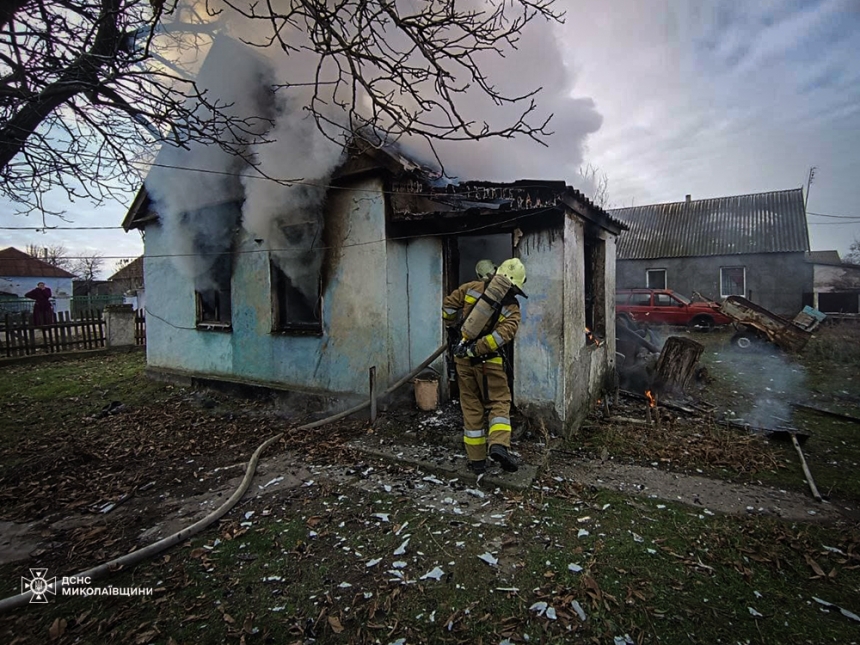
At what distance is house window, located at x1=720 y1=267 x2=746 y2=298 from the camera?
62.4 ft

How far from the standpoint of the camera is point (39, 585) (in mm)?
2686

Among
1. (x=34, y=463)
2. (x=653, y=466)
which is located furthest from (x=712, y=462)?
(x=34, y=463)

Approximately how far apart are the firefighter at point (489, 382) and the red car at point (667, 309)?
1229 centimetres

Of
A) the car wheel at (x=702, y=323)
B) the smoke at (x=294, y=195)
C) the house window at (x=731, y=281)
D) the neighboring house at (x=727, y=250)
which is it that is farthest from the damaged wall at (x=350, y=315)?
the house window at (x=731, y=281)

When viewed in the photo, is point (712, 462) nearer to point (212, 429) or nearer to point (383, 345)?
point (383, 345)

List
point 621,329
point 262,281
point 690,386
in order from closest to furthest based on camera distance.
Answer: point 262,281 → point 690,386 → point 621,329

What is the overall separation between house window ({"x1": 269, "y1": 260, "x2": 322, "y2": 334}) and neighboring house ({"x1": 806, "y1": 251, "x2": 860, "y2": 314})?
69.0 feet

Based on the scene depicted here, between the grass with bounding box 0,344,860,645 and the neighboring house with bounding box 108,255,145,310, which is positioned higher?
the neighboring house with bounding box 108,255,145,310

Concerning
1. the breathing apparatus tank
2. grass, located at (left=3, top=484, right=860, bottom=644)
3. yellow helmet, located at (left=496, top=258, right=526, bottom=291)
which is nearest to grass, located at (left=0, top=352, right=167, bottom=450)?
grass, located at (left=3, top=484, right=860, bottom=644)

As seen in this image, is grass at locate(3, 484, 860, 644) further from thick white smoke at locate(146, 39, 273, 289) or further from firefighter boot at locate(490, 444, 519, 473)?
thick white smoke at locate(146, 39, 273, 289)

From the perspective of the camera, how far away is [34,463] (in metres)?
4.64

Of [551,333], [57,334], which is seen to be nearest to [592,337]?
[551,333]

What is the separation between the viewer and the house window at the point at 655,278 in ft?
67.5

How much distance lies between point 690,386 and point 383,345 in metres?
5.98
